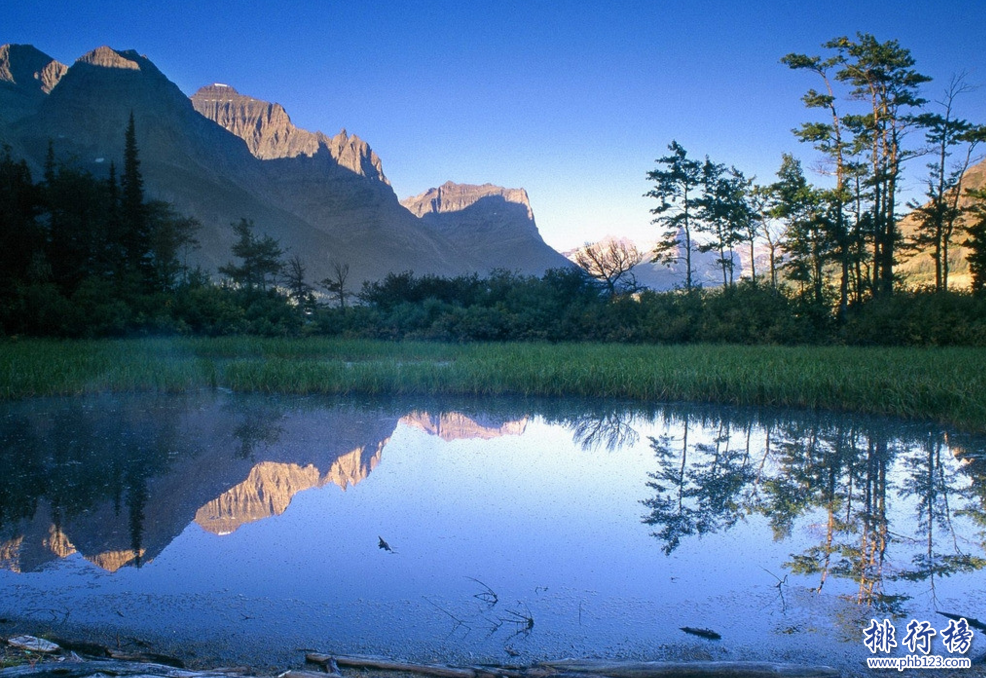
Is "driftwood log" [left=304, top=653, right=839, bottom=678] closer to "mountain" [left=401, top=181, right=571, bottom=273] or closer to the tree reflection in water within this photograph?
the tree reflection in water

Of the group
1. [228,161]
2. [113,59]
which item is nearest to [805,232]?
[228,161]

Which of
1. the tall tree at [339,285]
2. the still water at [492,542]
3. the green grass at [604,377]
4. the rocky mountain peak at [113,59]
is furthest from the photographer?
the rocky mountain peak at [113,59]

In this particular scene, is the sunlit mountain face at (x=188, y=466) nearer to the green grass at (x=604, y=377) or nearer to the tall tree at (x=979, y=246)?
the green grass at (x=604, y=377)

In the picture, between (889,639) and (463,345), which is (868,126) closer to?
(463,345)

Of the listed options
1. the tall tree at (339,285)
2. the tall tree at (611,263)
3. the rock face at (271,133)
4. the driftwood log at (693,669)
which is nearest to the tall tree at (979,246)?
the tall tree at (611,263)

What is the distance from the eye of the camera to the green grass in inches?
392

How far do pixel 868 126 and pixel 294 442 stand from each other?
23052 mm

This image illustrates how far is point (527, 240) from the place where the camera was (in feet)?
527

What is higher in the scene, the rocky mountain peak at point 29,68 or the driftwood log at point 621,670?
the rocky mountain peak at point 29,68

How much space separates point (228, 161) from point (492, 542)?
13440 cm

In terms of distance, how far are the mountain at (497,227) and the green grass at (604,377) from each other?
128 meters

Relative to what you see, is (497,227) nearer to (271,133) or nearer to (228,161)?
(271,133)

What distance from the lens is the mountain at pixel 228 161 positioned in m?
85.1

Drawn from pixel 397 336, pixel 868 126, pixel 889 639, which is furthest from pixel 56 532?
pixel 868 126
